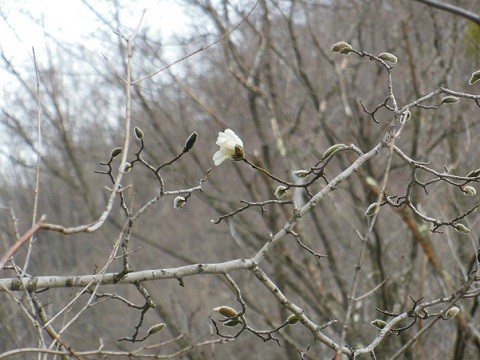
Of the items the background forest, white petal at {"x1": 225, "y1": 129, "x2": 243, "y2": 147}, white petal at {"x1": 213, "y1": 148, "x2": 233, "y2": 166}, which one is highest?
the background forest

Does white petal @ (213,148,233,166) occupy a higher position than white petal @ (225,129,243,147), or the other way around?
white petal @ (225,129,243,147)

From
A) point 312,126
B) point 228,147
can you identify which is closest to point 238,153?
point 228,147

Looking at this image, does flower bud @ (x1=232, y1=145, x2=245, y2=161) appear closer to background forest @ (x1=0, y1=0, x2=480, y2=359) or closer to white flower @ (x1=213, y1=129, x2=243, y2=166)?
white flower @ (x1=213, y1=129, x2=243, y2=166)

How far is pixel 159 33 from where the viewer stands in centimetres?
462

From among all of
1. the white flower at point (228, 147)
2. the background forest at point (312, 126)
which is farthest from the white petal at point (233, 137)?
the background forest at point (312, 126)

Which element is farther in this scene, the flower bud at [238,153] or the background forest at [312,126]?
the background forest at [312,126]

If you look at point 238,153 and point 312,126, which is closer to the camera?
point 238,153

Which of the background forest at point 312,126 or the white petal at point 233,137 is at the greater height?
the background forest at point 312,126

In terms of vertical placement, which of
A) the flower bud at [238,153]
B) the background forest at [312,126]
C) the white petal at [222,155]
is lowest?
the flower bud at [238,153]

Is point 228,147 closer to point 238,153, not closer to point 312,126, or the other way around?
point 238,153

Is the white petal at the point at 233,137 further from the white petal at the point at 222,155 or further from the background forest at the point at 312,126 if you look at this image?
the background forest at the point at 312,126

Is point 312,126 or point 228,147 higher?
point 312,126

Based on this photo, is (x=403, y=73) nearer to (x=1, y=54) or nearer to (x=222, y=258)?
(x=1, y=54)

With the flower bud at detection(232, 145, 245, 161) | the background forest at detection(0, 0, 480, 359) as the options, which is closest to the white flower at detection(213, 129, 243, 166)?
the flower bud at detection(232, 145, 245, 161)
